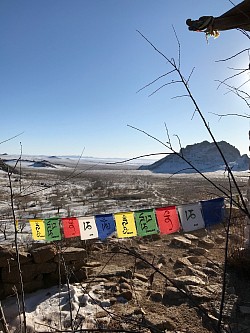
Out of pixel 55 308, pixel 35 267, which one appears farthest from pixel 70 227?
pixel 55 308

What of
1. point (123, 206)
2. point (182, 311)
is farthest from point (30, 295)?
point (123, 206)

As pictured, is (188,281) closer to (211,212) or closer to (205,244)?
(211,212)

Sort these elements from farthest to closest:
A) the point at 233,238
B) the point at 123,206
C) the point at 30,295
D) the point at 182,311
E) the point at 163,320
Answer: the point at 123,206 < the point at 233,238 < the point at 30,295 < the point at 182,311 < the point at 163,320

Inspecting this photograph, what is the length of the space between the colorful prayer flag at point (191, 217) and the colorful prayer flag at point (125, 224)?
1133mm

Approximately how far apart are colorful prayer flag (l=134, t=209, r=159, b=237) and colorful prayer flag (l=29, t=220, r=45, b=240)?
215cm

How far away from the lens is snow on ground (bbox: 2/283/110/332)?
12.6ft

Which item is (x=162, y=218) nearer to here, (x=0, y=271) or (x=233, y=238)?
(x=233, y=238)

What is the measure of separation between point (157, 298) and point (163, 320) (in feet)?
2.23

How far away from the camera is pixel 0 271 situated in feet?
15.8

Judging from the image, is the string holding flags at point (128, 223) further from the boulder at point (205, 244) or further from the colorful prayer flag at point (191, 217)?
the boulder at point (205, 244)

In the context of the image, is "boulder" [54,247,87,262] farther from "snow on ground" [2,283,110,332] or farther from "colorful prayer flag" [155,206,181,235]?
"colorful prayer flag" [155,206,181,235]

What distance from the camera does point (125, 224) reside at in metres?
6.32

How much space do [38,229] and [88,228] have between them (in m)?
1.12

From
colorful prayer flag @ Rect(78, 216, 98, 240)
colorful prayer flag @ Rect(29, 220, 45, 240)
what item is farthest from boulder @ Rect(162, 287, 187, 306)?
colorful prayer flag @ Rect(29, 220, 45, 240)
